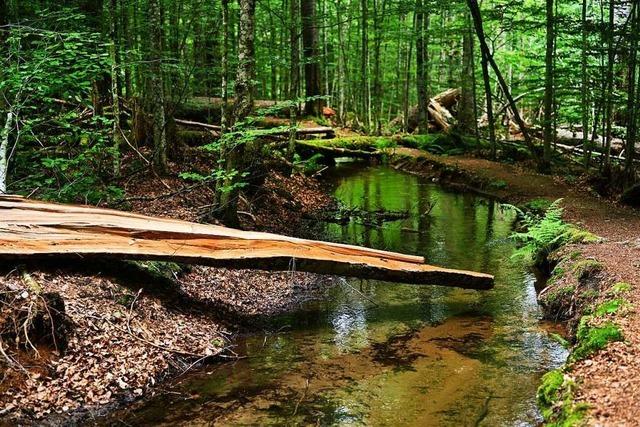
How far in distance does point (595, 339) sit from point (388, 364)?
2155 millimetres

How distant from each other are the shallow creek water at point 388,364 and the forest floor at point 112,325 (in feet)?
1.12

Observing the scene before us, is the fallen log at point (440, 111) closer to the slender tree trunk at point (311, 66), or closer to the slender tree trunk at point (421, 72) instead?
the slender tree trunk at point (421, 72)

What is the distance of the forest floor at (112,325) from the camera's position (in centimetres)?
491

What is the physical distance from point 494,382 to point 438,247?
5643mm

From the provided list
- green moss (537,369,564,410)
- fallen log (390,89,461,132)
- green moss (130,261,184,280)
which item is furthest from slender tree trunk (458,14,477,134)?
green moss (537,369,564,410)

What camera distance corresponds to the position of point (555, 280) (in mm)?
8164

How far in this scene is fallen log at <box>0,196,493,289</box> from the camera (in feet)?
20.1

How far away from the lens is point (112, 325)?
585 cm

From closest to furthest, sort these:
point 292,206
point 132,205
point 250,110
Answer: point 250,110 → point 132,205 → point 292,206

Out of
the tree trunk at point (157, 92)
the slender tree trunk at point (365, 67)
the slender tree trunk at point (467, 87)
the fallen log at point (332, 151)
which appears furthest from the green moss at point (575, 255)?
the slender tree trunk at point (365, 67)

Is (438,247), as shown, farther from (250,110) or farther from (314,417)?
(314,417)

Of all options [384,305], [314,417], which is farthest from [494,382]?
[384,305]

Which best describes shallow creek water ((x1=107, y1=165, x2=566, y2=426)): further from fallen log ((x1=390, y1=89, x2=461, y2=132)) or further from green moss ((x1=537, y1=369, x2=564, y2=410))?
fallen log ((x1=390, y1=89, x2=461, y2=132))

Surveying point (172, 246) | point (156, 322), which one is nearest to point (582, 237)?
point (172, 246)
